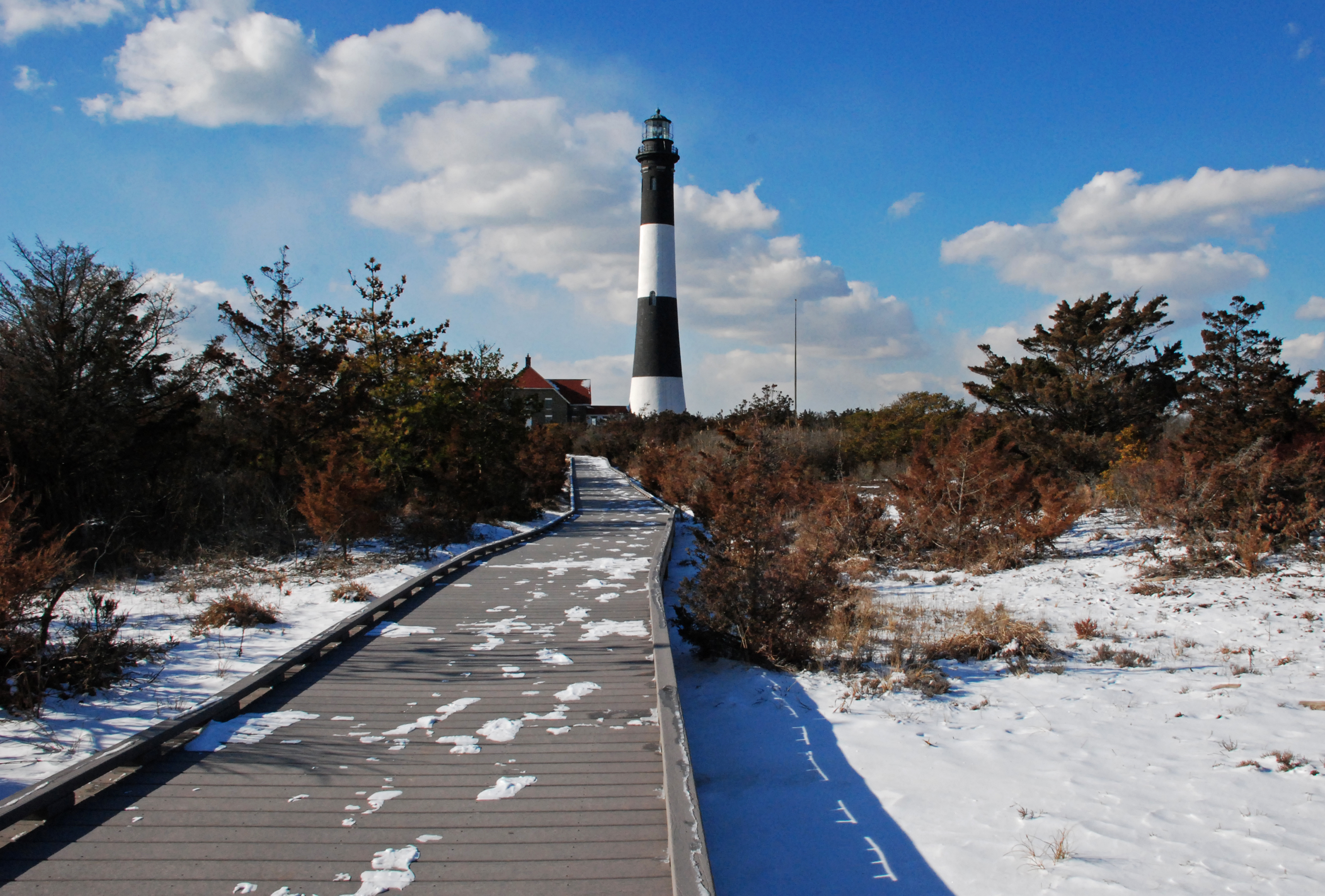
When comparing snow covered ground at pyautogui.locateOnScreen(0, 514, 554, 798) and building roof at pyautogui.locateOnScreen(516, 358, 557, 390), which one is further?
building roof at pyautogui.locateOnScreen(516, 358, 557, 390)

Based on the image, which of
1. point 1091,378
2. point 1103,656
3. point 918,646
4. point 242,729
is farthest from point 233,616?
point 1091,378

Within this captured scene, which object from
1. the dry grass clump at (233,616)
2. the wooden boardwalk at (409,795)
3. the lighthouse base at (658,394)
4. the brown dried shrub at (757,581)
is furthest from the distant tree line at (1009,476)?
the lighthouse base at (658,394)

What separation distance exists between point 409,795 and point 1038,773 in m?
3.73

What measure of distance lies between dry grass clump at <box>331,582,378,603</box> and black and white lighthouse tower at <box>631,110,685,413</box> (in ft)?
102

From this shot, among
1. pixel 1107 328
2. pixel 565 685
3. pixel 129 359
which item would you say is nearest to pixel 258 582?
pixel 129 359

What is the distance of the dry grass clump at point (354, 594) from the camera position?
9117mm

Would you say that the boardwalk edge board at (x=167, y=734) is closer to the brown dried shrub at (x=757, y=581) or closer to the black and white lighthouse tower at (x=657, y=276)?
the brown dried shrub at (x=757, y=581)

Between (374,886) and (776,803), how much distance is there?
2407 mm

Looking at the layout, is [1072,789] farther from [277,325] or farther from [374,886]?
[277,325]

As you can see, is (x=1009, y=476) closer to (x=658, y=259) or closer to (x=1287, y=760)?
(x=1287, y=760)

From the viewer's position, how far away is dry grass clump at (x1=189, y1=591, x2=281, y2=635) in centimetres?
781

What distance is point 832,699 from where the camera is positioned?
6.20m

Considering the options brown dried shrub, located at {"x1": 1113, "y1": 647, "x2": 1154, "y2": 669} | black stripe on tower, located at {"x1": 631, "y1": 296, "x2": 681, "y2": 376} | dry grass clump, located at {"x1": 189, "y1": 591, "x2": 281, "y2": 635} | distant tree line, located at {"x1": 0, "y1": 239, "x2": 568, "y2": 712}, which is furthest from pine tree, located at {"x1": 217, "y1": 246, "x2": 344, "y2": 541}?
black stripe on tower, located at {"x1": 631, "y1": 296, "x2": 681, "y2": 376}

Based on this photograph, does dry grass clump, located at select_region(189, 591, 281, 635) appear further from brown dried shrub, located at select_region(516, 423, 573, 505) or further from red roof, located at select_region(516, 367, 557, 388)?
red roof, located at select_region(516, 367, 557, 388)
